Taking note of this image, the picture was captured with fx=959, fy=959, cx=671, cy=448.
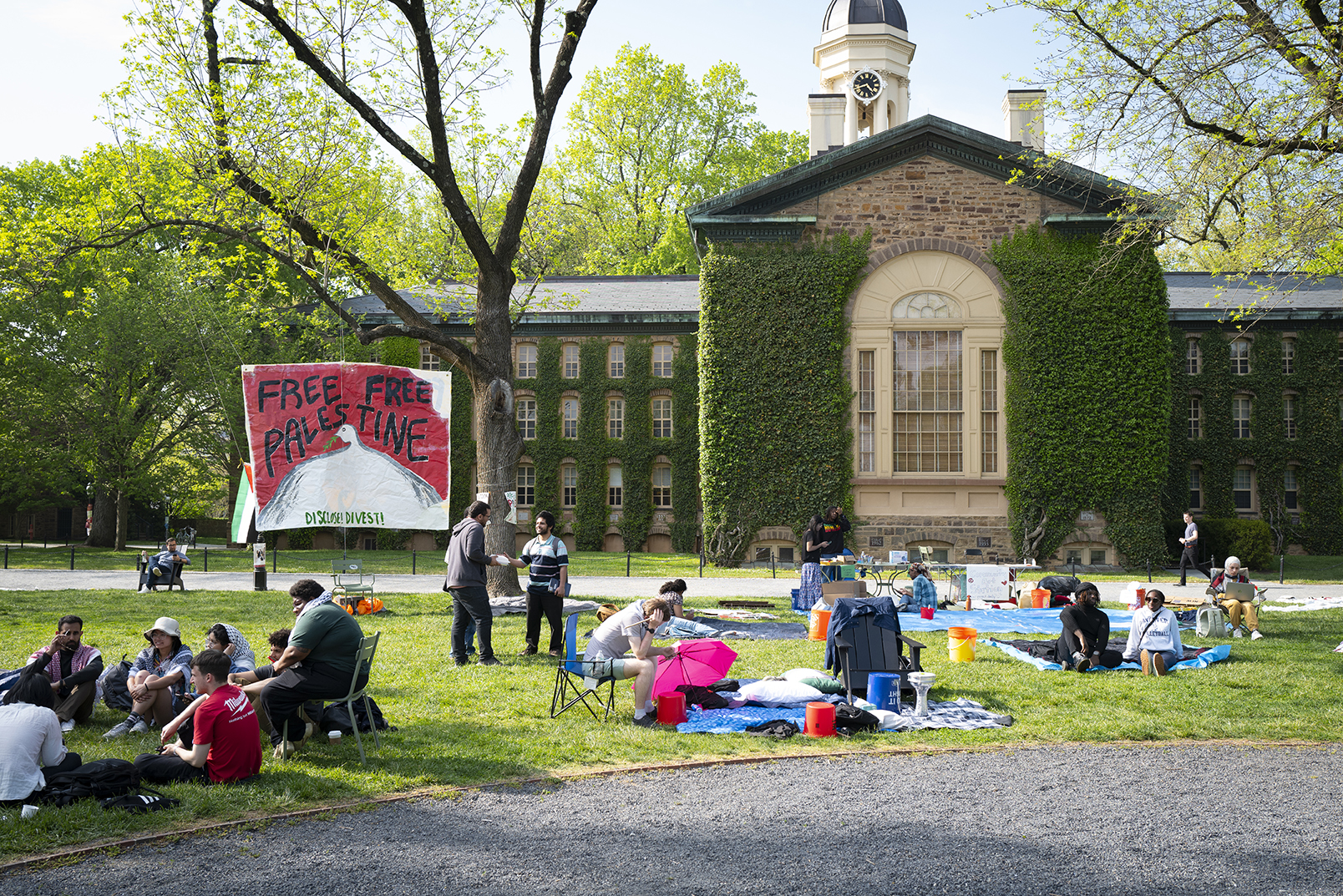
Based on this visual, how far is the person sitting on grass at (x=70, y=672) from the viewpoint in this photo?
787cm

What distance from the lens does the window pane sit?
90.5 feet

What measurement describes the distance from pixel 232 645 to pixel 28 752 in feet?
7.60

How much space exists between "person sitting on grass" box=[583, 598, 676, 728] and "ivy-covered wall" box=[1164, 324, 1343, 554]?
113 feet

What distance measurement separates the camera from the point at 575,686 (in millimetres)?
9414

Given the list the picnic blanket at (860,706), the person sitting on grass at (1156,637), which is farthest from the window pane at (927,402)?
the picnic blanket at (860,706)

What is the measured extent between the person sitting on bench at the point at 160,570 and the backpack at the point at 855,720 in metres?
15.8

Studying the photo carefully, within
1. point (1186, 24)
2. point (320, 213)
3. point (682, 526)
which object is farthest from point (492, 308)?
point (682, 526)

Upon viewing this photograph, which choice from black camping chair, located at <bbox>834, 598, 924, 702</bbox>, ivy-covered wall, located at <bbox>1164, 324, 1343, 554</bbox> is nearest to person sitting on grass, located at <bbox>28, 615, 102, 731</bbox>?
black camping chair, located at <bbox>834, 598, 924, 702</bbox>

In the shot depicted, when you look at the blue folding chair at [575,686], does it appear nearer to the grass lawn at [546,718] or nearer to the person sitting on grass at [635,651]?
the person sitting on grass at [635,651]

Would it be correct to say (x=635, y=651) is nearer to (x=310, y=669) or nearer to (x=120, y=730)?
(x=310, y=669)

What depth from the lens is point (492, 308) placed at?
17.0 m

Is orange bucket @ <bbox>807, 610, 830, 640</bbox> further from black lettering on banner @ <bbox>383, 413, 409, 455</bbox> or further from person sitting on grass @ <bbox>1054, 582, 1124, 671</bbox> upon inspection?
black lettering on banner @ <bbox>383, 413, 409, 455</bbox>

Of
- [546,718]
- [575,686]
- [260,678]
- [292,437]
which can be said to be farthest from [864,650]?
[292,437]

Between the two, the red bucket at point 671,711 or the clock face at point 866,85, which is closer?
the red bucket at point 671,711
